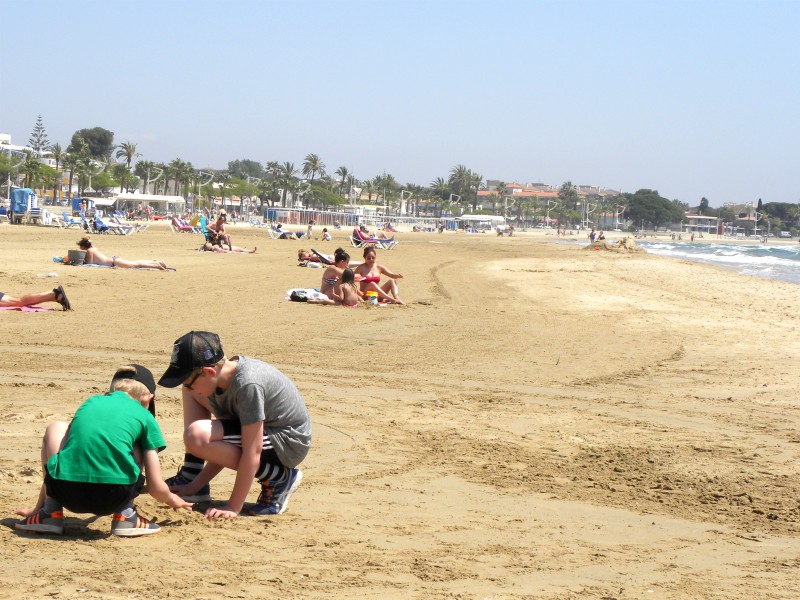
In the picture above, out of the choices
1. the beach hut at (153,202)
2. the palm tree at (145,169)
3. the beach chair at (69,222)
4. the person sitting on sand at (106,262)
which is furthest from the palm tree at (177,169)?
the person sitting on sand at (106,262)

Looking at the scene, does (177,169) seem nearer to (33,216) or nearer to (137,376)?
(33,216)

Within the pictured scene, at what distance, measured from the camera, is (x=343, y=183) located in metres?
188

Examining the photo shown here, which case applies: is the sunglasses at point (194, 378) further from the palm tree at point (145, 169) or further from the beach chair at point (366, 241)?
the palm tree at point (145, 169)

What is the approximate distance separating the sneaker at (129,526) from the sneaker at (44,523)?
0.25m

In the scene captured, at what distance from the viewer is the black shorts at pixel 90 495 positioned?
464 centimetres

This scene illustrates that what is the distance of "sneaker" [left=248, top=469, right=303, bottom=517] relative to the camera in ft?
17.4

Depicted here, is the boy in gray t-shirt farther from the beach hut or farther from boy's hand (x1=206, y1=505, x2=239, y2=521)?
the beach hut

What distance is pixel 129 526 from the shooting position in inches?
187

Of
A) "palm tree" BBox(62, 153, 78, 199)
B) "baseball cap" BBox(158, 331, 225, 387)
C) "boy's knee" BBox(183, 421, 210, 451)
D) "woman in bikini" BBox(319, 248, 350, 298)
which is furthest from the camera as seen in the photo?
"palm tree" BBox(62, 153, 78, 199)

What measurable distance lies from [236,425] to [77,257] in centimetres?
1741

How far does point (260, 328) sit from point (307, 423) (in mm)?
7906

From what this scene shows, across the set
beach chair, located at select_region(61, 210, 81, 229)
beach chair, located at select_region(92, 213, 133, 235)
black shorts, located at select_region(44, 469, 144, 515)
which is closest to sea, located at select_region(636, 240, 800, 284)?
beach chair, located at select_region(92, 213, 133, 235)

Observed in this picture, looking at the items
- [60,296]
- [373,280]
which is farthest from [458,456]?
[373,280]

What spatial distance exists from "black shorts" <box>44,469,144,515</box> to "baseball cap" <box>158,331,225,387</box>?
1.83ft
